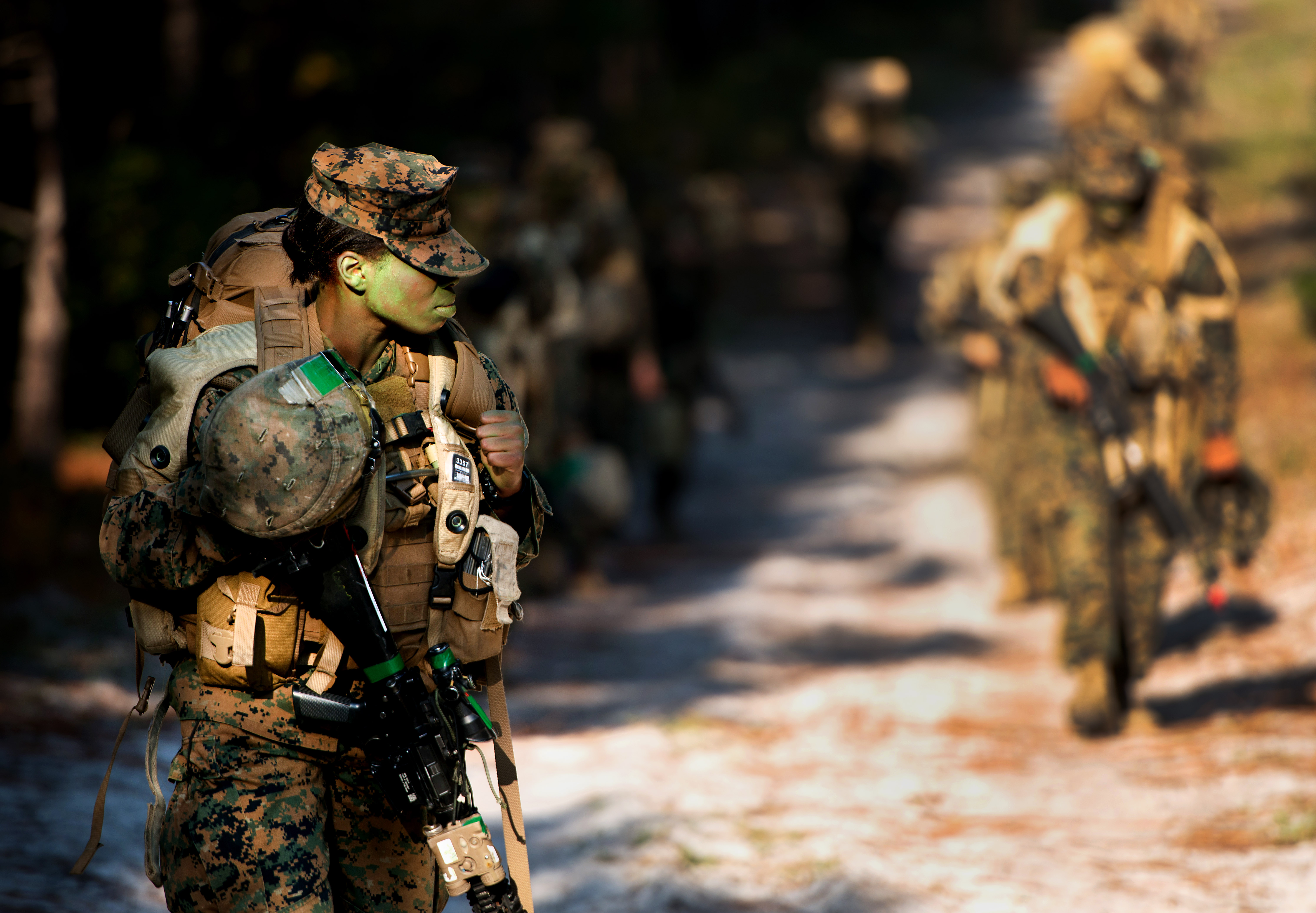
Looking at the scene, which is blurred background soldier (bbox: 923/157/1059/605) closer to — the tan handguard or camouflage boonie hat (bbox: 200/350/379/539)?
the tan handguard

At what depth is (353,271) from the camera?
3299 millimetres

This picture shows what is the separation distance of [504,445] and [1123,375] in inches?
178

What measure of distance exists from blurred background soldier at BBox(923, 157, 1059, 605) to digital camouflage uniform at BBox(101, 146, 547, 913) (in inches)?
192

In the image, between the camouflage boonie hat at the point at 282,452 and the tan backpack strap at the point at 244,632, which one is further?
the tan backpack strap at the point at 244,632

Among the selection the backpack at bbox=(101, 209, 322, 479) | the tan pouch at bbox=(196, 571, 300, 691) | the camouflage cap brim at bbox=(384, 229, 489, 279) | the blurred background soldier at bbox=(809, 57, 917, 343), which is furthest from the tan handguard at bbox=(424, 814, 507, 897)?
the blurred background soldier at bbox=(809, 57, 917, 343)

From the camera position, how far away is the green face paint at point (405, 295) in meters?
3.28

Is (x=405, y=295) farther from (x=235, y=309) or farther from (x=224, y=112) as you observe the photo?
(x=224, y=112)

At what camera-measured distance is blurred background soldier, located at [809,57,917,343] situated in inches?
705

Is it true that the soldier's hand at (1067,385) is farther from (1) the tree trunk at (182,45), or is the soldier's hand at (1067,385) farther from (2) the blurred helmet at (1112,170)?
(1) the tree trunk at (182,45)

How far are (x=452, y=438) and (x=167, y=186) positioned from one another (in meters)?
7.61

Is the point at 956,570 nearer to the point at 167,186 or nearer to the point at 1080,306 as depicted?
the point at 1080,306

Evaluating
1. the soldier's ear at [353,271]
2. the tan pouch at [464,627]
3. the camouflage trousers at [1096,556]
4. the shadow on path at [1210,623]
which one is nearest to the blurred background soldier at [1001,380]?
the camouflage trousers at [1096,556]

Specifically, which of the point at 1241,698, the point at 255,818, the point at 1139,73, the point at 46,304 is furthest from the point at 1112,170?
the point at 1139,73

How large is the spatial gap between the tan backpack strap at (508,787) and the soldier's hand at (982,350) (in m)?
7.47
